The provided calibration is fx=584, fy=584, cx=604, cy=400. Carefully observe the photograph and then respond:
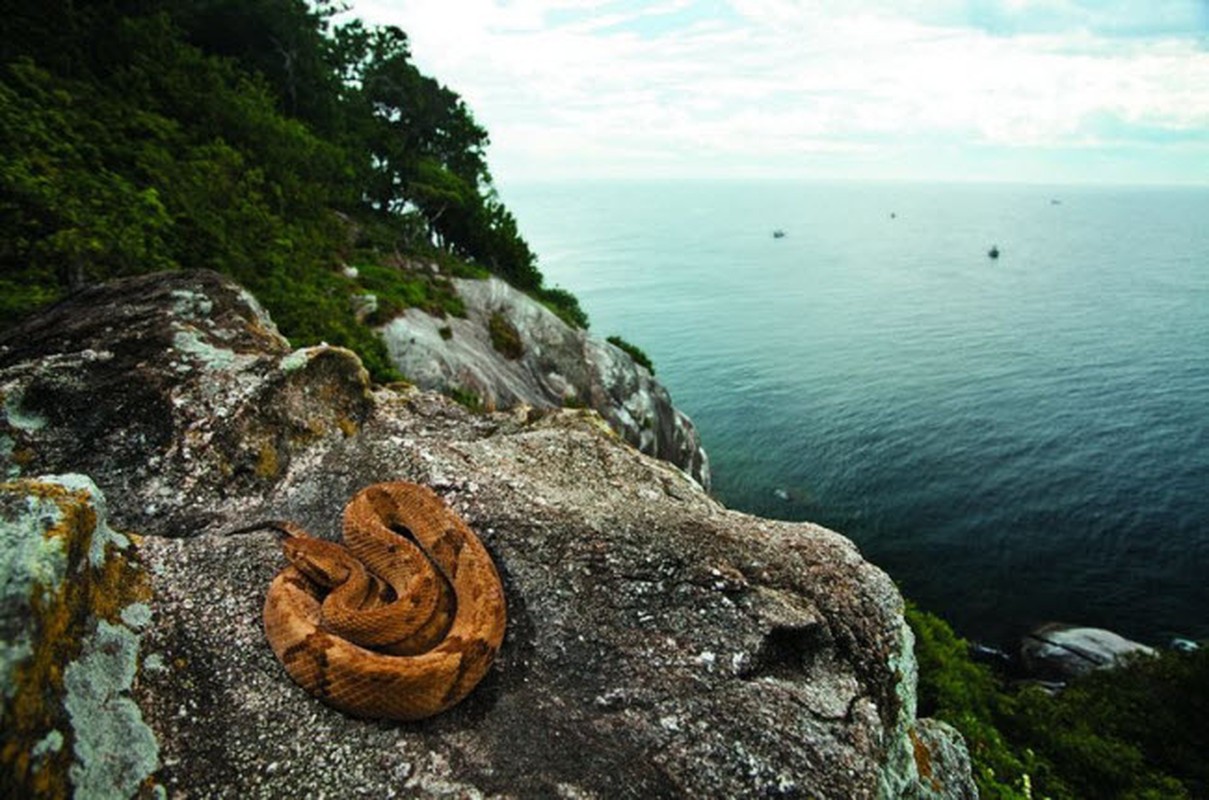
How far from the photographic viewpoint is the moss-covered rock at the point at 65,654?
14.1 feet

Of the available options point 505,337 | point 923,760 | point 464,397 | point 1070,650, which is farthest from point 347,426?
point 1070,650

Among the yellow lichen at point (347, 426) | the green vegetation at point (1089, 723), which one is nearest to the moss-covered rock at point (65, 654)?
the yellow lichen at point (347, 426)

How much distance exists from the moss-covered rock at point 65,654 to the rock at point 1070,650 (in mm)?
44341

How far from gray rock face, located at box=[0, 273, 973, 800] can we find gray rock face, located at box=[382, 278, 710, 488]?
18.1m

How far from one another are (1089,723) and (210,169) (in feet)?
137

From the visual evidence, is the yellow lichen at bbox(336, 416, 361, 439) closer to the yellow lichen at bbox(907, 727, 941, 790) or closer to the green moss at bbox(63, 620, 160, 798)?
the green moss at bbox(63, 620, 160, 798)

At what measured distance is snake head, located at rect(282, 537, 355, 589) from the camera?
23.7ft

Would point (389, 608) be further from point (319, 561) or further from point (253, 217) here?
point (253, 217)

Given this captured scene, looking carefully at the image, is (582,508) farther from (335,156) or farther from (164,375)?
(335,156)

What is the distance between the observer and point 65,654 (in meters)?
4.95

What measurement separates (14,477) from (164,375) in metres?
2.30

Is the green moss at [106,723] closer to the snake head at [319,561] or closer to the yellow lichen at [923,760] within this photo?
the snake head at [319,561]

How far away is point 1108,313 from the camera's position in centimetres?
10862

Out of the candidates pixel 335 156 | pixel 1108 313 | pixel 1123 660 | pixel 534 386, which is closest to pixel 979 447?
pixel 1123 660
